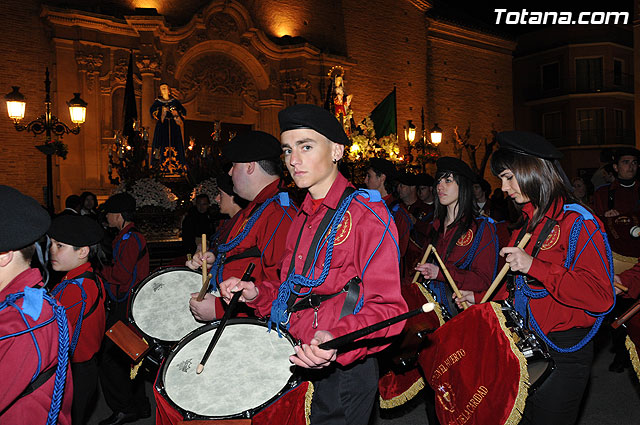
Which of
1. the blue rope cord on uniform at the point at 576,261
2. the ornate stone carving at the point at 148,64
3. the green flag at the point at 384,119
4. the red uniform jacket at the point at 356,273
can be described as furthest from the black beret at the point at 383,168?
the ornate stone carving at the point at 148,64

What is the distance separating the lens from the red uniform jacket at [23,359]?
81.3 inches

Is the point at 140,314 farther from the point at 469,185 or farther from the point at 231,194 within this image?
the point at 469,185

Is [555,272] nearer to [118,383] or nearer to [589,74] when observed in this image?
[118,383]

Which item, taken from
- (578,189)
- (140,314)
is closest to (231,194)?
(140,314)

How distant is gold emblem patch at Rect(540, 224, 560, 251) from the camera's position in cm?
296

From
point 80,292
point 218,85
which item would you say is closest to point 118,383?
point 80,292

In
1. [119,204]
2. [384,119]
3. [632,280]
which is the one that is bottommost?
[632,280]

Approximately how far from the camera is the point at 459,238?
4.41 meters

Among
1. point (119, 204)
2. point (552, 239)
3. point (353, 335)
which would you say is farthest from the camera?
point (119, 204)

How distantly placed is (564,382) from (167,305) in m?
2.72

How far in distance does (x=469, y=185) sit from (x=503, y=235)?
1.13 metres

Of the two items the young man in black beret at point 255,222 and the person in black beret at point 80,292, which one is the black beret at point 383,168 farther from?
the person in black beret at point 80,292

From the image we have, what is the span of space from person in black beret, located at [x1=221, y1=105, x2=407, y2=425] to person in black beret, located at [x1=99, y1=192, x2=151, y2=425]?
3131 millimetres

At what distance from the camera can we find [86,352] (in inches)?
165
